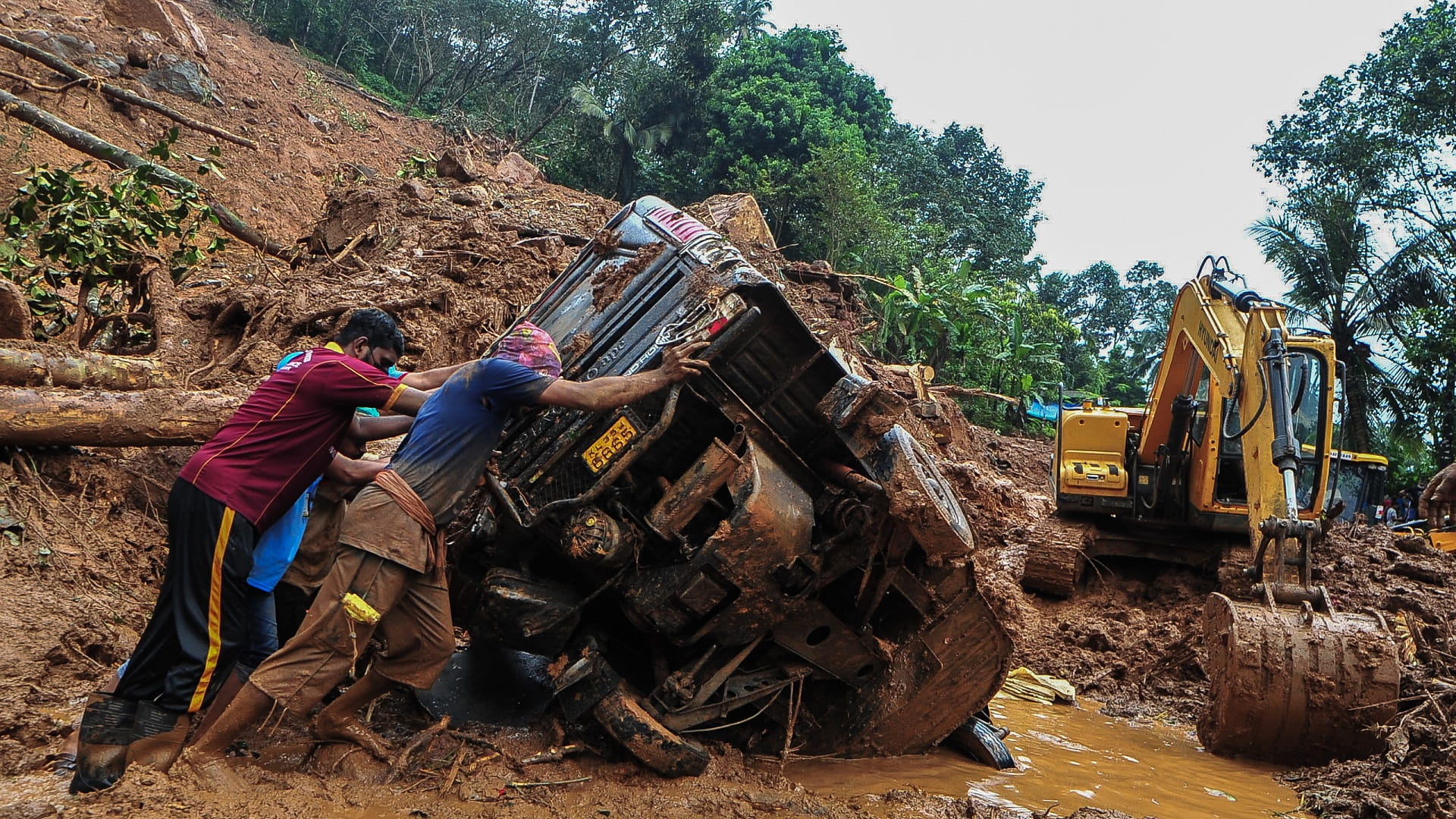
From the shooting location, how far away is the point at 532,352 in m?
3.61

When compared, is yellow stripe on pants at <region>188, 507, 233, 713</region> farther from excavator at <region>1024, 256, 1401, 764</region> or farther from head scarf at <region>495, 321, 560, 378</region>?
excavator at <region>1024, 256, 1401, 764</region>

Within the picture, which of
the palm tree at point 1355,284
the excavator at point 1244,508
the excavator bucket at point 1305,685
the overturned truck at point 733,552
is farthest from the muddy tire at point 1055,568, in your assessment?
the palm tree at point 1355,284

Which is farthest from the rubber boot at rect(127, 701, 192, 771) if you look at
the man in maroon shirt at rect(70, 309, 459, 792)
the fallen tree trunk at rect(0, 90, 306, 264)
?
the fallen tree trunk at rect(0, 90, 306, 264)

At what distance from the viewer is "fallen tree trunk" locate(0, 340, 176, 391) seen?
194 inches

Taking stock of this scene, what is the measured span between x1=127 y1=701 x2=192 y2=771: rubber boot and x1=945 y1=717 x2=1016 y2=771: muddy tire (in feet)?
10.00

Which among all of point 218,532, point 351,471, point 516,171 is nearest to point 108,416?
point 351,471

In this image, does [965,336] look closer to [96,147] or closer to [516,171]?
[516,171]

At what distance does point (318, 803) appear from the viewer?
2.95 m

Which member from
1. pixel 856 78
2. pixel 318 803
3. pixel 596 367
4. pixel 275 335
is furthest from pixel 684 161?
pixel 318 803

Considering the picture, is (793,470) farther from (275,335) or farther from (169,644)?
(275,335)

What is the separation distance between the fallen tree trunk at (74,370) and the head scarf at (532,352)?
2950 millimetres

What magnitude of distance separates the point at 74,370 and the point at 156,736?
3.07 m

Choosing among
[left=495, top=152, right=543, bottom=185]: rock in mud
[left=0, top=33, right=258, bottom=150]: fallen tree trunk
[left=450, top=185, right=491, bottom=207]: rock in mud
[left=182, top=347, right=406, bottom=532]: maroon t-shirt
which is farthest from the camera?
[left=495, top=152, right=543, bottom=185]: rock in mud

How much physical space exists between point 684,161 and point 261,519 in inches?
905
